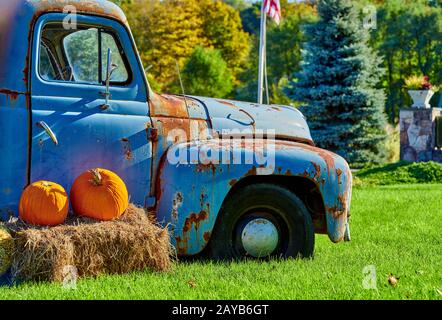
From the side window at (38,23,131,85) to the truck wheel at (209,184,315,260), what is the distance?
1.36 m

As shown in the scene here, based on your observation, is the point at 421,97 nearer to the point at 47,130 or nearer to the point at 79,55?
the point at 79,55

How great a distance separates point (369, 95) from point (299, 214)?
1832 centimetres

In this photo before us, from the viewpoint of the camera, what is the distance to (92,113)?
575 cm

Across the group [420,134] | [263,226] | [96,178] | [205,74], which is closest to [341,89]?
[420,134]

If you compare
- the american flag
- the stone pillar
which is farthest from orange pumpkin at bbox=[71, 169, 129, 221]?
the stone pillar

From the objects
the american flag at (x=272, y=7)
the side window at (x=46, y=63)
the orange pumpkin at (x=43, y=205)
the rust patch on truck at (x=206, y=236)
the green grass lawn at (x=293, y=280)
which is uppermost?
the american flag at (x=272, y=7)

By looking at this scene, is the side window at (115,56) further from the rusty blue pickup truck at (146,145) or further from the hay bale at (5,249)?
the hay bale at (5,249)

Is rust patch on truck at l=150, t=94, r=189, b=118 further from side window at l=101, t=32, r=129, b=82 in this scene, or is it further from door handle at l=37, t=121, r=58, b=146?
door handle at l=37, t=121, r=58, b=146

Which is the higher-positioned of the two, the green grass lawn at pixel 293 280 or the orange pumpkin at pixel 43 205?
the orange pumpkin at pixel 43 205

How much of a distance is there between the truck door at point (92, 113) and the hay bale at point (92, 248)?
1.34 feet

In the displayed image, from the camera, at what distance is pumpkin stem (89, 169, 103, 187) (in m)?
5.48

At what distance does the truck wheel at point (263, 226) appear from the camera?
6.03 m

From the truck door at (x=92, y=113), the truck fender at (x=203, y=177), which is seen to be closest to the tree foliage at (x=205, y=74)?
the truck door at (x=92, y=113)
